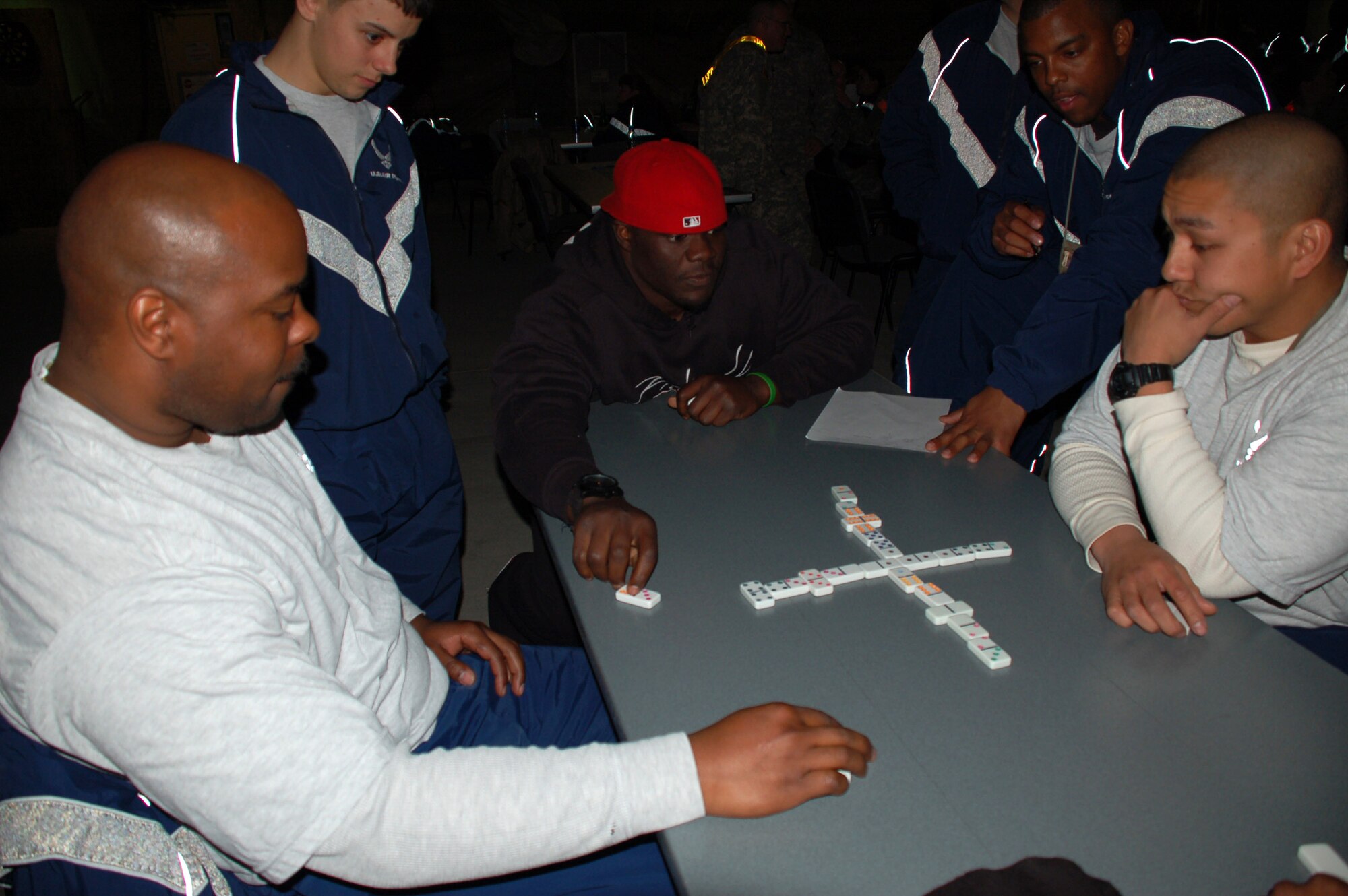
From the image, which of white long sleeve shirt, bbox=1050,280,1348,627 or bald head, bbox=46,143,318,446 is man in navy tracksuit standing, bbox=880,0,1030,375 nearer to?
white long sleeve shirt, bbox=1050,280,1348,627

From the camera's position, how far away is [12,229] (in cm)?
909

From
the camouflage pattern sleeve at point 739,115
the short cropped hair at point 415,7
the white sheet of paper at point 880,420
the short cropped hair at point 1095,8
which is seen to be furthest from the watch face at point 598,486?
the camouflage pattern sleeve at point 739,115

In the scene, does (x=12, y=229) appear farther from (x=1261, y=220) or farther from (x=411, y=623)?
(x=1261, y=220)

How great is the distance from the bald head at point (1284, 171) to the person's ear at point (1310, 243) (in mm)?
12

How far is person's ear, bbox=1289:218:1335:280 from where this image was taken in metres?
1.32

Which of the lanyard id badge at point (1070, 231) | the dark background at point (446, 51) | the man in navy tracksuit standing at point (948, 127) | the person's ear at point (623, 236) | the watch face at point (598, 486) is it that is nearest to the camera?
the watch face at point (598, 486)

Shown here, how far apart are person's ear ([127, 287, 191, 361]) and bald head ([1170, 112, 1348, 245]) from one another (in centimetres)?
146

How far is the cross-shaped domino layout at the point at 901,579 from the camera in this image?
1.23 m

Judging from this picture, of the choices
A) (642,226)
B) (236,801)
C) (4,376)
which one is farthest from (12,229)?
(236,801)

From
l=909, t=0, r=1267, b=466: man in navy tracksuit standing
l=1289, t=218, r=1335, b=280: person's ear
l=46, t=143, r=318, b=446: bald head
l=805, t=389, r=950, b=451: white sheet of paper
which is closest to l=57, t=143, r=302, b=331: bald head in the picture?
l=46, t=143, r=318, b=446: bald head

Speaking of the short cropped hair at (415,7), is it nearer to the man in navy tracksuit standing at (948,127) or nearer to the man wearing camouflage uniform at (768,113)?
the man in navy tracksuit standing at (948,127)

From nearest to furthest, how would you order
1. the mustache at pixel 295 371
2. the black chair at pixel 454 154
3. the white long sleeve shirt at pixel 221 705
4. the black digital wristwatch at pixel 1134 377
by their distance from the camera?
the white long sleeve shirt at pixel 221 705
the mustache at pixel 295 371
the black digital wristwatch at pixel 1134 377
the black chair at pixel 454 154

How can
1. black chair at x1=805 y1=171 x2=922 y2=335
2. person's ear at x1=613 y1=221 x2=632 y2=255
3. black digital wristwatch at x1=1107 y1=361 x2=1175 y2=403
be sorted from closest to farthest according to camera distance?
black digital wristwatch at x1=1107 y1=361 x2=1175 y2=403 < person's ear at x1=613 y1=221 x2=632 y2=255 < black chair at x1=805 y1=171 x2=922 y2=335

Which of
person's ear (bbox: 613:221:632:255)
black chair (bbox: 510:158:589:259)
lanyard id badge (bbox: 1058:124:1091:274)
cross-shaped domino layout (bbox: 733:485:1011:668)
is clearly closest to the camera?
cross-shaped domino layout (bbox: 733:485:1011:668)
